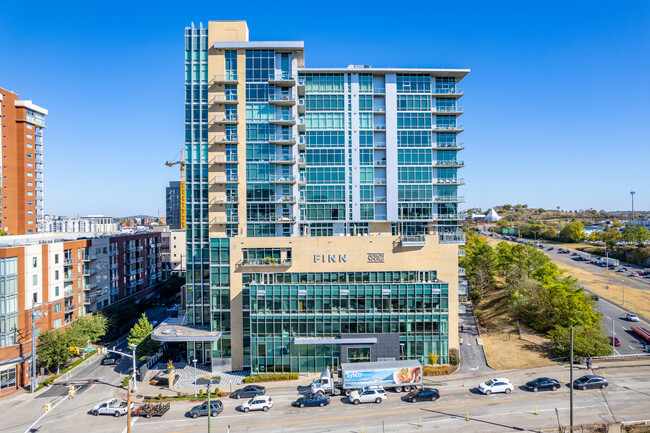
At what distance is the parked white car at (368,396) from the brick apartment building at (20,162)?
103m

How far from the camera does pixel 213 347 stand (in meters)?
53.3

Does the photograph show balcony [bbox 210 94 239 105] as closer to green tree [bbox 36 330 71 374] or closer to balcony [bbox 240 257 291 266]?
balcony [bbox 240 257 291 266]

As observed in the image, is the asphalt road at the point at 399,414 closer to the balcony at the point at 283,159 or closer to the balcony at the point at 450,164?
the balcony at the point at 283,159

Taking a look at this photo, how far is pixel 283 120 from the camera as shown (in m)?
57.6

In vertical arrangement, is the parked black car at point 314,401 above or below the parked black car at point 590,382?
below

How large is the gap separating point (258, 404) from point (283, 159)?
114 feet

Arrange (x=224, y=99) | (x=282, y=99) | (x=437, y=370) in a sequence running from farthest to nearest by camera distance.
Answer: (x=282, y=99) → (x=224, y=99) → (x=437, y=370)

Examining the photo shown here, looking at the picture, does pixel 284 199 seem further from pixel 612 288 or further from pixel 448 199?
pixel 612 288

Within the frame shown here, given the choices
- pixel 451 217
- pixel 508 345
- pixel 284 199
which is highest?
pixel 284 199

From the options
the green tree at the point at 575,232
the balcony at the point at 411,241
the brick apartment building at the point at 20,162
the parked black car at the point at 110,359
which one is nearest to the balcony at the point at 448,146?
the balcony at the point at 411,241

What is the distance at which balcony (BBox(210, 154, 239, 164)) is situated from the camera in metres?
57.0

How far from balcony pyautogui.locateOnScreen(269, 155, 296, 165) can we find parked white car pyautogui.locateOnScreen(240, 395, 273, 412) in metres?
33.2

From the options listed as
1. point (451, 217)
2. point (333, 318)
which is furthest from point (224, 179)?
point (451, 217)

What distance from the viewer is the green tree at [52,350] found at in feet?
171
